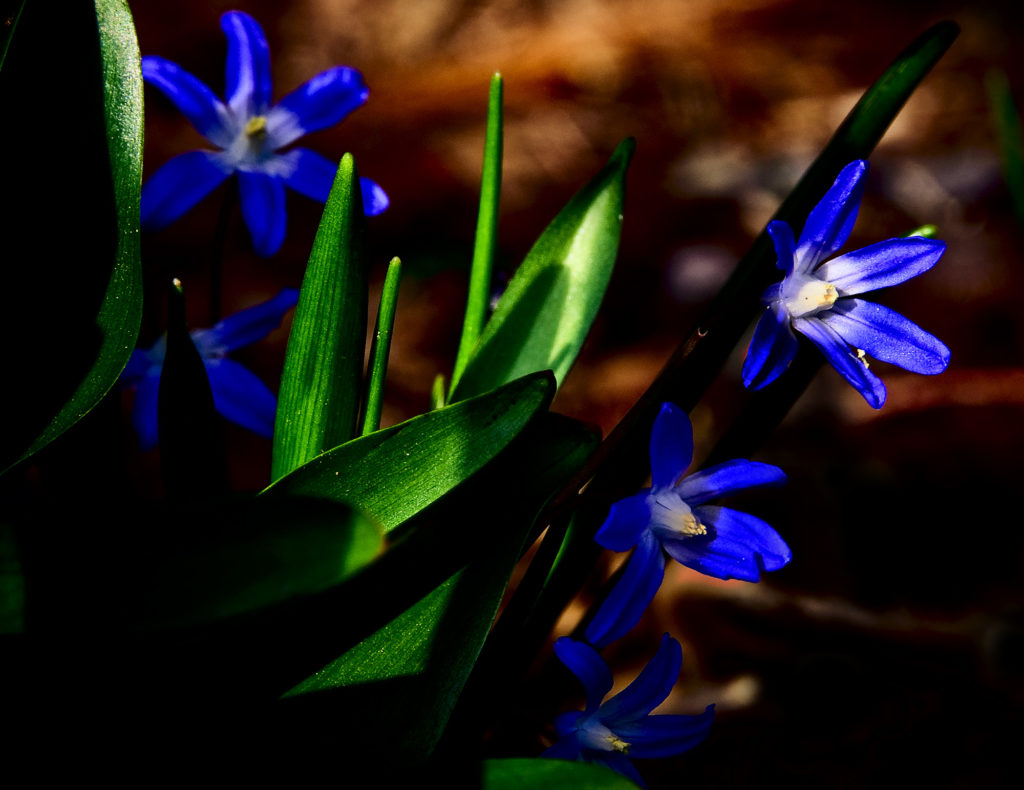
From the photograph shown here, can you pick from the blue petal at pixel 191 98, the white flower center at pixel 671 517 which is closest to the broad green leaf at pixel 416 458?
the white flower center at pixel 671 517

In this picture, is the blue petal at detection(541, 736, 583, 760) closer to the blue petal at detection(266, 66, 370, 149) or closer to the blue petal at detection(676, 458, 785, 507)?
the blue petal at detection(676, 458, 785, 507)

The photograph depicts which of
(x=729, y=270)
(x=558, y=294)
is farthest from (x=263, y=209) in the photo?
(x=729, y=270)

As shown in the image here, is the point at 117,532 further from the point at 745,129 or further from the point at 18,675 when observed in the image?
the point at 745,129

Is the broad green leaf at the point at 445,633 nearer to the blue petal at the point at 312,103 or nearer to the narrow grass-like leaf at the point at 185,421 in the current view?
the narrow grass-like leaf at the point at 185,421

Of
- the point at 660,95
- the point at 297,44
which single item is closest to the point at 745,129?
the point at 660,95

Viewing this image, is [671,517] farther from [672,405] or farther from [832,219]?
[832,219]
